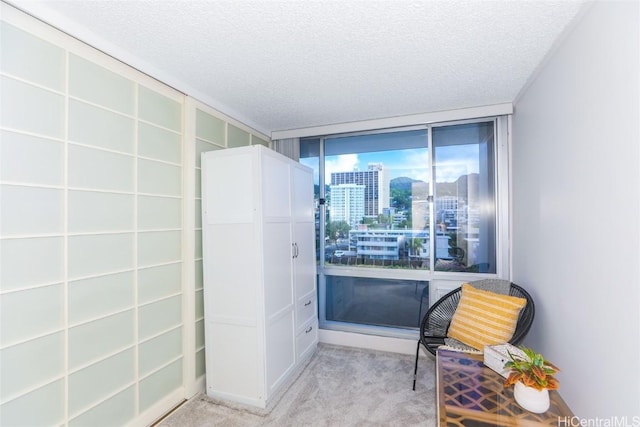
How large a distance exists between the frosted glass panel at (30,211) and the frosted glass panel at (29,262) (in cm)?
5

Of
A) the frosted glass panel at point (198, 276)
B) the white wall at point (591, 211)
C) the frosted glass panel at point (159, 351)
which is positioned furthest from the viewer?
the frosted glass panel at point (198, 276)

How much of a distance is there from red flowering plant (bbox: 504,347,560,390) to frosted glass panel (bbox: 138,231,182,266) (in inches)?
90.8

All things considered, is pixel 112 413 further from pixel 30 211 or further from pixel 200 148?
pixel 200 148

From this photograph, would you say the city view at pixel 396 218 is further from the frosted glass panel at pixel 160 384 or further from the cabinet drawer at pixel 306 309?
the frosted glass panel at pixel 160 384

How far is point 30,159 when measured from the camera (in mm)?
1462

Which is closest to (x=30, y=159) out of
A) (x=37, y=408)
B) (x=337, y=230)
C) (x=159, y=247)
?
(x=159, y=247)

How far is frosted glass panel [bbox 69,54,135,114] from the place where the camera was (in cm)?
166

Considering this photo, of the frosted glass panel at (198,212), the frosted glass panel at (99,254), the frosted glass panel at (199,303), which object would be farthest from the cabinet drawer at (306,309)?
the frosted glass panel at (99,254)

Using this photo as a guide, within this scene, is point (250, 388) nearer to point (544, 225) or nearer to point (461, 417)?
point (461, 417)

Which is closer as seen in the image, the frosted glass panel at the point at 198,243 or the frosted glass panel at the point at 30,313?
the frosted glass panel at the point at 30,313

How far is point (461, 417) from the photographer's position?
1404mm

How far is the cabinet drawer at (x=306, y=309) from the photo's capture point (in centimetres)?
287

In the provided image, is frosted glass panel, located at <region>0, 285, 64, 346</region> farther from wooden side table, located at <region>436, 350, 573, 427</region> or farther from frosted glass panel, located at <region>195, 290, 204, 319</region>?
wooden side table, located at <region>436, 350, 573, 427</region>

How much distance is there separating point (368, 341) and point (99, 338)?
2486 mm
